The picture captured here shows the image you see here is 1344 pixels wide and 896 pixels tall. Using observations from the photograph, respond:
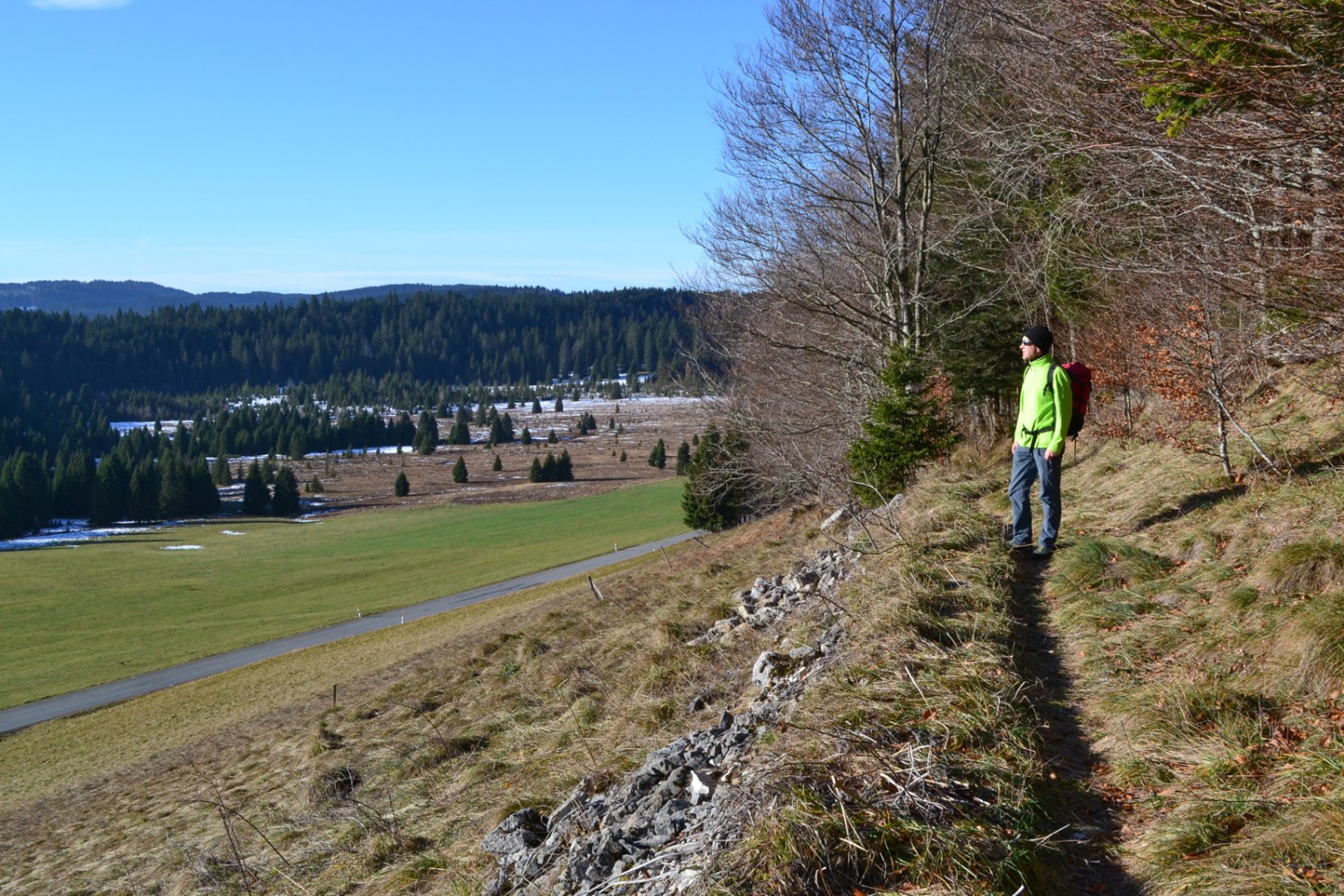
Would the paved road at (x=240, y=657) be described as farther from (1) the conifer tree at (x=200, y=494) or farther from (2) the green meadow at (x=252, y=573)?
(1) the conifer tree at (x=200, y=494)

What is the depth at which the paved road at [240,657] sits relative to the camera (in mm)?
29016

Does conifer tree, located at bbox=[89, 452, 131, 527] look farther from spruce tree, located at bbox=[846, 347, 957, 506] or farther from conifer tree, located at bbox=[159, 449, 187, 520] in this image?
spruce tree, located at bbox=[846, 347, 957, 506]

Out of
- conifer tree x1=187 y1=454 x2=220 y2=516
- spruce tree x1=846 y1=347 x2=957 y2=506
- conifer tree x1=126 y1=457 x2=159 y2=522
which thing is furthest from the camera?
conifer tree x1=187 y1=454 x2=220 y2=516

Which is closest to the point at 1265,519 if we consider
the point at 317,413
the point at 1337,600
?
the point at 1337,600

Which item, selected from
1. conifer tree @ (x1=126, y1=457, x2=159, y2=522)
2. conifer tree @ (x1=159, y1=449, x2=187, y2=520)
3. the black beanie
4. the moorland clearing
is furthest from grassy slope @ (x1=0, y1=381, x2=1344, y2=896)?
conifer tree @ (x1=126, y1=457, x2=159, y2=522)

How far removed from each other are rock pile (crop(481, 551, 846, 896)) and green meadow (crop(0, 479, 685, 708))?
32675mm

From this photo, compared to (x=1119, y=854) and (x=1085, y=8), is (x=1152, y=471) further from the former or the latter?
(x=1119, y=854)

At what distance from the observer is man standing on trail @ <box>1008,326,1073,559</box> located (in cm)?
766

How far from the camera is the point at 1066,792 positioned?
13.5 feet

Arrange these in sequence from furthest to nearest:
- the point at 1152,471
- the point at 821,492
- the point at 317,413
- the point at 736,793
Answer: the point at 317,413
the point at 821,492
the point at 1152,471
the point at 736,793

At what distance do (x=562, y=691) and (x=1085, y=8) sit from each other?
26.6 ft

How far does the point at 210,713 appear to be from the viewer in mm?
23391

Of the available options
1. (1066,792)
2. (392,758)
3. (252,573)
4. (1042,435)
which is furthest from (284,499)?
(1066,792)

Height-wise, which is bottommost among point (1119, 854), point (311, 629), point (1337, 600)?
point (311, 629)
